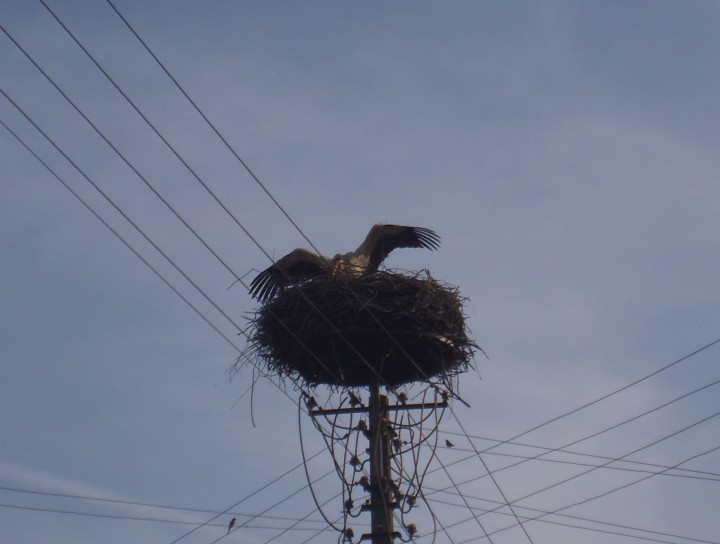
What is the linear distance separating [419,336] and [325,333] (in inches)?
28.5

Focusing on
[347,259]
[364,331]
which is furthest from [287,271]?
[364,331]

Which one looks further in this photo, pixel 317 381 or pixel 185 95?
pixel 317 381

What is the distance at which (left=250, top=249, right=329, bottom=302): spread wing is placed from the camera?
1074cm

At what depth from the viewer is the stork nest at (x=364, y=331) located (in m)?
9.16

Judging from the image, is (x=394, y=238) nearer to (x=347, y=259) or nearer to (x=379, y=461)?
(x=347, y=259)

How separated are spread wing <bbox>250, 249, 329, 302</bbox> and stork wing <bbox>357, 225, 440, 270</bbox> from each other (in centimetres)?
69

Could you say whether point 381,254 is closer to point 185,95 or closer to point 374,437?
point 374,437

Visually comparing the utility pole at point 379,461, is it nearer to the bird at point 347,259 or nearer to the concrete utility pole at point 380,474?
the concrete utility pole at point 380,474

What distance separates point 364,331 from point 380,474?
1118 mm

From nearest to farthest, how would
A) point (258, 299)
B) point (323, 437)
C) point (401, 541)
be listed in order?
point (401, 541)
point (323, 437)
point (258, 299)

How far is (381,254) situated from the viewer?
11586mm

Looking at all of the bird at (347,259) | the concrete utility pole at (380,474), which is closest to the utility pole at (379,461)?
the concrete utility pole at (380,474)

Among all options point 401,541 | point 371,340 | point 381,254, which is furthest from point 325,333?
point 381,254

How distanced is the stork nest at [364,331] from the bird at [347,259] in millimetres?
604
